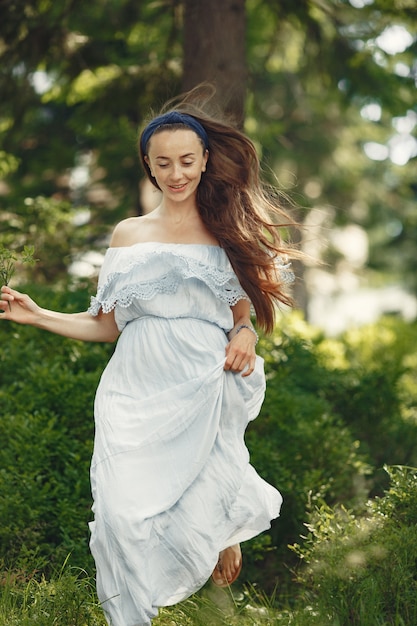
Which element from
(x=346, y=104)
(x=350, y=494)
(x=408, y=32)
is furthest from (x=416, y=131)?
(x=350, y=494)

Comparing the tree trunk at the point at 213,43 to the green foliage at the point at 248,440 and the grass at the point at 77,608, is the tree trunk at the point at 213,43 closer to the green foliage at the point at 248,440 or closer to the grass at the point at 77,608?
the green foliage at the point at 248,440

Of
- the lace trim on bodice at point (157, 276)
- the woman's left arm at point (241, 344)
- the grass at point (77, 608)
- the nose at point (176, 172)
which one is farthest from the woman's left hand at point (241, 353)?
the grass at point (77, 608)

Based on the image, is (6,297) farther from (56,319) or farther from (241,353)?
(241,353)

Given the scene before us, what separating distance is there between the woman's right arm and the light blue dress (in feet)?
0.29

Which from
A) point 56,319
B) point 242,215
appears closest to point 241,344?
point 242,215

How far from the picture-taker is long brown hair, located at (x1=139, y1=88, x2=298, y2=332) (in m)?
4.16

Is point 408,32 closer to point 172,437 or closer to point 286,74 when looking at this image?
point 172,437

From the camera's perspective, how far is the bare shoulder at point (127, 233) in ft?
13.8

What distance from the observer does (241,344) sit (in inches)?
160

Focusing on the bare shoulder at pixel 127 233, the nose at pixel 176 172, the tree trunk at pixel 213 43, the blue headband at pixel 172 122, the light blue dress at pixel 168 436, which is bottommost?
the light blue dress at pixel 168 436

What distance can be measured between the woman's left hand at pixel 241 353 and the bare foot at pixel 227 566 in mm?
865

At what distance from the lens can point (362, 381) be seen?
783 cm

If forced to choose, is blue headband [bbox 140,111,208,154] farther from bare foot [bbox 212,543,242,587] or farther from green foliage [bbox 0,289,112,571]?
green foliage [bbox 0,289,112,571]

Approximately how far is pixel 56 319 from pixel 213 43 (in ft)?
14.4
